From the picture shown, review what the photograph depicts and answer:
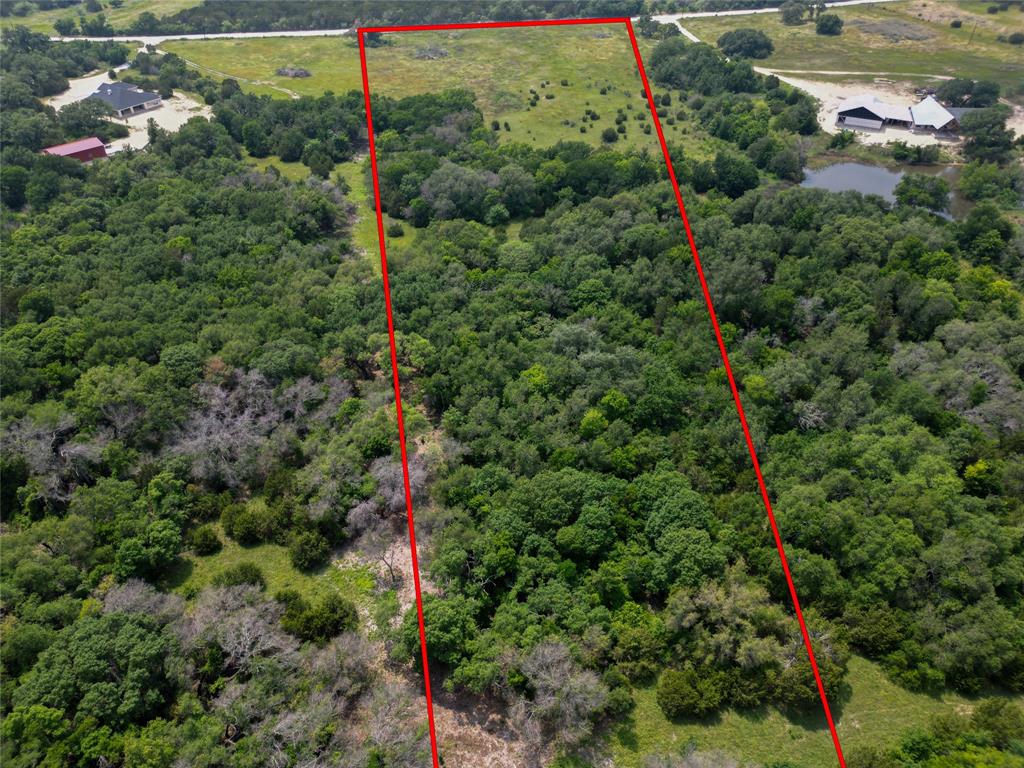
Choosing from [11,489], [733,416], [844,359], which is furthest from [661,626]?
[11,489]

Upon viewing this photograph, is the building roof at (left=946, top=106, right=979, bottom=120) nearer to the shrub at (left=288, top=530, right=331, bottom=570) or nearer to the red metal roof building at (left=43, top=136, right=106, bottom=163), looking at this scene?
the shrub at (left=288, top=530, right=331, bottom=570)

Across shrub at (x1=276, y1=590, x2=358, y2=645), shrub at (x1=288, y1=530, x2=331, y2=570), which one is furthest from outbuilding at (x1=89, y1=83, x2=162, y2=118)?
shrub at (x1=276, y1=590, x2=358, y2=645)

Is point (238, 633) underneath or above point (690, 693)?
above

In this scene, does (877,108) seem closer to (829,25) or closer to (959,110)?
(959,110)

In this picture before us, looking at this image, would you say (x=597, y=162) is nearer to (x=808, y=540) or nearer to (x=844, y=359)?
(x=844, y=359)

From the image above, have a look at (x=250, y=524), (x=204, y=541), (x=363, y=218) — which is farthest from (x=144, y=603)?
(x=363, y=218)

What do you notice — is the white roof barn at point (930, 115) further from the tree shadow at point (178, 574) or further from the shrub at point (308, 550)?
the tree shadow at point (178, 574)
